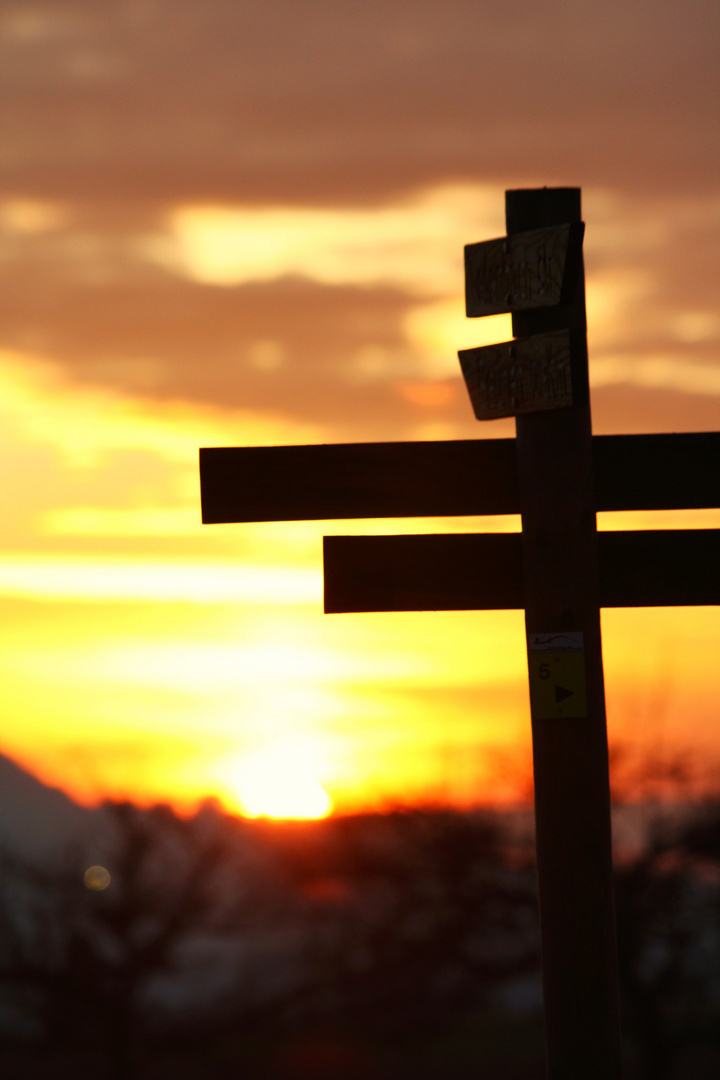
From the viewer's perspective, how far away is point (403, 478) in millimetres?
4230

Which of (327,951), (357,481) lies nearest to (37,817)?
(327,951)

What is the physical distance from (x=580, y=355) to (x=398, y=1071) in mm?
30687

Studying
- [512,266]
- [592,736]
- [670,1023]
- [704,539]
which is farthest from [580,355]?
[670,1023]

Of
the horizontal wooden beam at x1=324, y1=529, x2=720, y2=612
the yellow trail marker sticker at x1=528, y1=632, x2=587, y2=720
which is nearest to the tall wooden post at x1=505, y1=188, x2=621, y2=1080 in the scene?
the yellow trail marker sticker at x1=528, y1=632, x2=587, y2=720

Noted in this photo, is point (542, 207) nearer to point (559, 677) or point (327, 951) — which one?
point (559, 677)

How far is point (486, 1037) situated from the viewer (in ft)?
104

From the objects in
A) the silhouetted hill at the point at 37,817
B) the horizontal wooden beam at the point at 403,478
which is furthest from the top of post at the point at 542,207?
the silhouetted hill at the point at 37,817

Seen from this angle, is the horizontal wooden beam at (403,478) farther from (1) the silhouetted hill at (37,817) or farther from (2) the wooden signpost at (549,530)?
(1) the silhouetted hill at (37,817)

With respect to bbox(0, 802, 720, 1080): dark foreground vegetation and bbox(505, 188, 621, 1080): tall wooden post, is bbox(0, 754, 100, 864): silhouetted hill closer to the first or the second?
bbox(0, 802, 720, 1080): dark foreground vegetation

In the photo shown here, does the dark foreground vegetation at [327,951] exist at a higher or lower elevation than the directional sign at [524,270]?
lower

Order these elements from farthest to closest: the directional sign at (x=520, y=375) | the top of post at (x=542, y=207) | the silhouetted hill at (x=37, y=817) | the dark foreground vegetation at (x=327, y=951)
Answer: the silhouetted hill at (x=37, y=817) → the dark foreground vegetation at (x=327, y=951) → the top of post at (x=542, y=207) → the directional sign at (x=520, y=375)

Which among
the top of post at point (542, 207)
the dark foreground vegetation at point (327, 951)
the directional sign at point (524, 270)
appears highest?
the top of post at point (542, 207)

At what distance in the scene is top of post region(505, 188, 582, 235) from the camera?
13.6ft

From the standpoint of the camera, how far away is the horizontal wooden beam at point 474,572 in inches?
164
